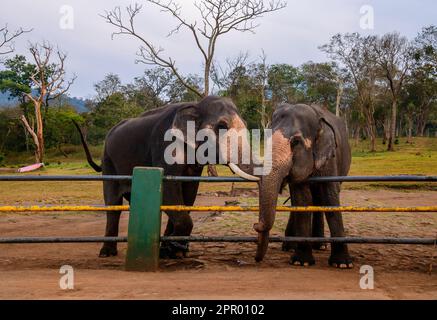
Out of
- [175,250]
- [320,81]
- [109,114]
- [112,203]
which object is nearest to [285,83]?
[320,81]

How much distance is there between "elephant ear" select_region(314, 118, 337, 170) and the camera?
6.34m

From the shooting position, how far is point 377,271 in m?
5.92

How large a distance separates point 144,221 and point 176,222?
956mm

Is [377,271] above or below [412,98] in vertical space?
below

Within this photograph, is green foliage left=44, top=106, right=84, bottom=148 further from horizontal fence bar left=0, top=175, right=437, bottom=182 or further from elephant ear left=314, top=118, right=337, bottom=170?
elephant ear left=314, top=118, right=337, bottom=170

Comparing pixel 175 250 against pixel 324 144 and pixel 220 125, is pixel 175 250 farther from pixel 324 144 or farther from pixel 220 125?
pixel 324 144

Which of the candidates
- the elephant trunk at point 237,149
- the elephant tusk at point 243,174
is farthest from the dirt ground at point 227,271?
the elephant trunk at point 237,149

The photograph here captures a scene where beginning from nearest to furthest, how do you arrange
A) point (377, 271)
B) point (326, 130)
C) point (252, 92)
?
point (377, 271)
point (326, 130)
point (252, 92)

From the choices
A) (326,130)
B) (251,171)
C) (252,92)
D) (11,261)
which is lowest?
(11,261)

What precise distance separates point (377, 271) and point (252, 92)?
139 ft

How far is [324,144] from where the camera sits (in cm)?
646
